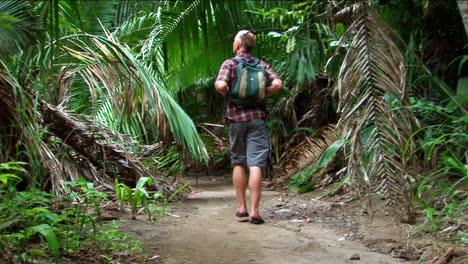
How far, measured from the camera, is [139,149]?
15.9 feet

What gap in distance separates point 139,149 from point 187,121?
145cm

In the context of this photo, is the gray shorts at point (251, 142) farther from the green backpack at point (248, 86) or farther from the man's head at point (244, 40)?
the man's head at point (244, 40)

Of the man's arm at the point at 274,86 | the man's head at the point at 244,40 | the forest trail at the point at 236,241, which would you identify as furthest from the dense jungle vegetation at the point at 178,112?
the man's arm at the point at 274,86

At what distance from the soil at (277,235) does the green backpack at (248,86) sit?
2.82 feet

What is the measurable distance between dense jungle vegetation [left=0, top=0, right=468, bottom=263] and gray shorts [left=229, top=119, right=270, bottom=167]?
0.26 m

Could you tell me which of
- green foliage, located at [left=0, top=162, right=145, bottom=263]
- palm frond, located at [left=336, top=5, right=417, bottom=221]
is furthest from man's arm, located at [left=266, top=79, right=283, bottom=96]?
green foliage, located at [left=0, top=162, right=145, bottom=263]

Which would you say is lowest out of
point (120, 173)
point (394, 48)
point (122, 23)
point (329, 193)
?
point (329, 193)

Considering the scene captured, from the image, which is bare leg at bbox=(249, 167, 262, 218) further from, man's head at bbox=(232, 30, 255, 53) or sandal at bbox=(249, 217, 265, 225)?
man's head at bbox=(232, 30, 255, 53)

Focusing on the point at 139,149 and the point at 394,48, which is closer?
the point at 394,48

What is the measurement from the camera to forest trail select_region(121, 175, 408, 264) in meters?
2.59

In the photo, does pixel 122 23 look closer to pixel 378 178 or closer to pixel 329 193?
pixel 329 193

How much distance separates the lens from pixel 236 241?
298 cm

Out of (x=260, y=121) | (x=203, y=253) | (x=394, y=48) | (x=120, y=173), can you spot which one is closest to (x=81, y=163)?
A: (x=120, y=173)

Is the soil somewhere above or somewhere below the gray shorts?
below
